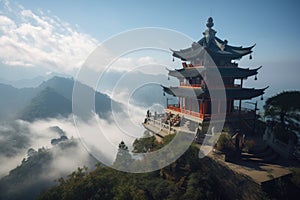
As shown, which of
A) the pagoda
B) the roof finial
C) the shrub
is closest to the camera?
the shrub

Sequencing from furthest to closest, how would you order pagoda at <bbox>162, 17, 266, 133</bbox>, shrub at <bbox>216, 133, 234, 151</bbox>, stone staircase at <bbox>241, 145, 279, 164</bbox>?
1. pagoda at <bbox>162, 17, 266, 133</bbox>
2. stone staircase at <bbox>241, 145, 279, 164</bbox>
3. shrub at <bbox>216, 133, 234, 151</bbox>

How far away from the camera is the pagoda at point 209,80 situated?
18.8 meters

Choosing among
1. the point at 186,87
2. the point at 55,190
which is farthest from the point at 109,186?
the point at 186,87

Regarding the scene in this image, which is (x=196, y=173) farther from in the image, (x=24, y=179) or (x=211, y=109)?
(x=24, y=179)

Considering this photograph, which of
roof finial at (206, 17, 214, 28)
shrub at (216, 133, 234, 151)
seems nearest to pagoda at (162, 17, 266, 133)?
roof finial at (206, 17, 214, 28)

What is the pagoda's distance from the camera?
18.8 m

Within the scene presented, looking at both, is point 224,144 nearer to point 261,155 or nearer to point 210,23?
point 261,155

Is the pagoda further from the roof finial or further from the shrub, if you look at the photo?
the shrub

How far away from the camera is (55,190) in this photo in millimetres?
10508

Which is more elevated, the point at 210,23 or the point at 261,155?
the point at 210,23

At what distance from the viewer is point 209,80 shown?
19578 millimetres

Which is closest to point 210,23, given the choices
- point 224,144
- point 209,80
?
point 209,80

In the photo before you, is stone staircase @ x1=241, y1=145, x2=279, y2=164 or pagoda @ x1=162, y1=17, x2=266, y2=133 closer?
stone staircase @ x1=241, y1=145, x2=279, y2=164

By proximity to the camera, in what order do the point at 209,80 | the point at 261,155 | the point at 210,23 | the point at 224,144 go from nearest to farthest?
1. the point at 224,144
2. the point at 261,155
3. the point at 209,80
4. the point at 210,23
